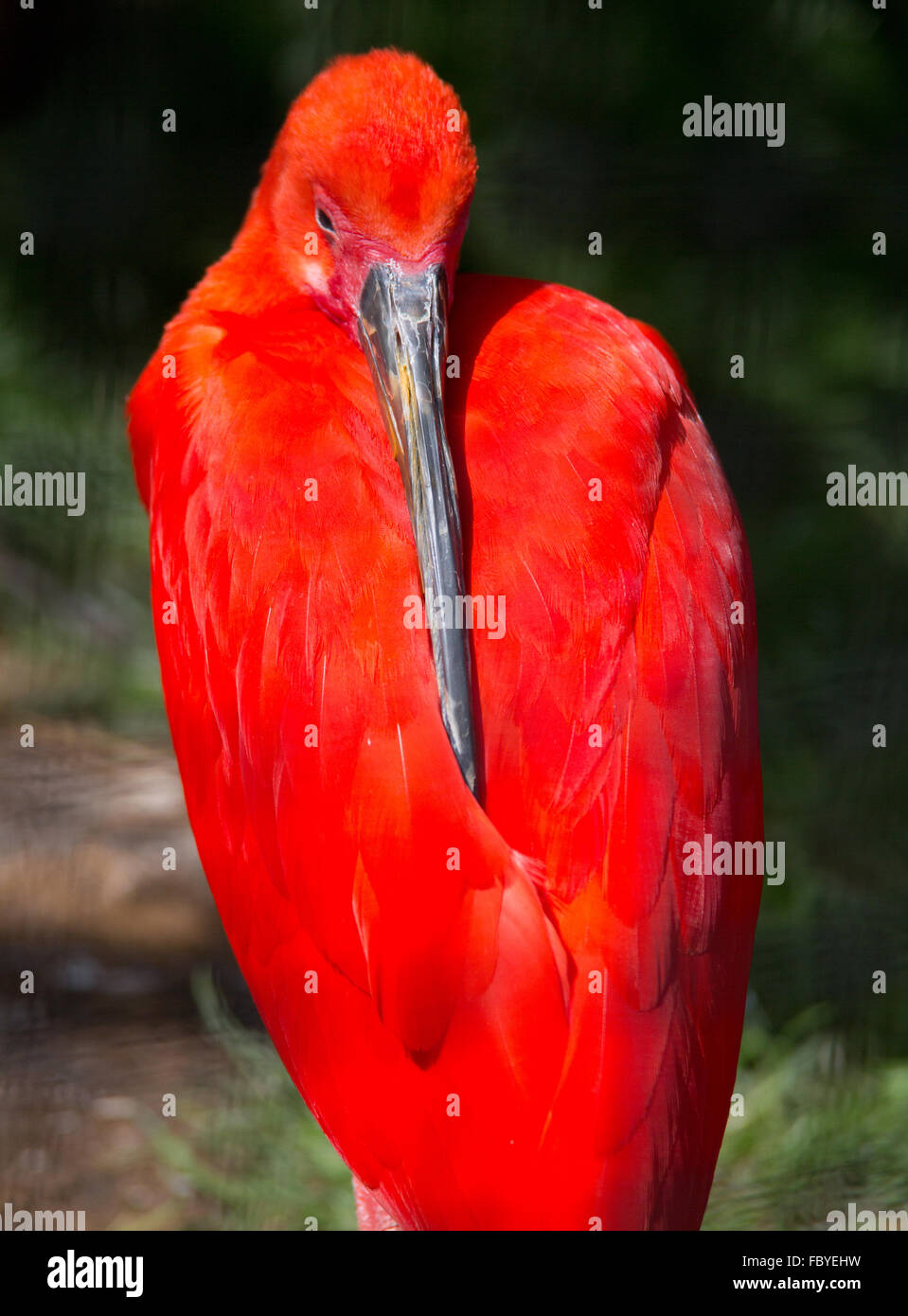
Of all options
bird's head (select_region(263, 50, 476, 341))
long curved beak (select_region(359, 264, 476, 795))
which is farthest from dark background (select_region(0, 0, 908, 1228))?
long curved beak (select_region(359, 264, 476, 795))

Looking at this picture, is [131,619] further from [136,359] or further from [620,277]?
[620,277]

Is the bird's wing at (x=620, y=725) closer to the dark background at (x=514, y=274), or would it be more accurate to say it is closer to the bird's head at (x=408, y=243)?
the bird's head at (x=408, y=243)

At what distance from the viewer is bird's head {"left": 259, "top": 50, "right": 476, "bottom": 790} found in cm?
80

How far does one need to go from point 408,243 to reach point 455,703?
0.35 m

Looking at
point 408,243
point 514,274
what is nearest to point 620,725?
point 408,243

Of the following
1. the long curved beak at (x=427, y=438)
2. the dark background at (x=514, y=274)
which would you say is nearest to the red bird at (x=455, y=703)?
the long curved beak at (x=427, y=438)

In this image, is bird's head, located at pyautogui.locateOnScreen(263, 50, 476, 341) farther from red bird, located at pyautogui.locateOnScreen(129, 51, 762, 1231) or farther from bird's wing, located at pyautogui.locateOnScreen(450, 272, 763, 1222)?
bird's wing, located at pyautogui.locateOnScreen(450, 272, 763, 1222)

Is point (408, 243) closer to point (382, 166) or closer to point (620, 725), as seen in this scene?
point (382, 166)

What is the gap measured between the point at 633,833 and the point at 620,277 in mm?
1001

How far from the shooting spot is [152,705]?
163cm
